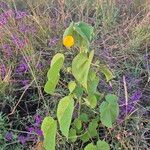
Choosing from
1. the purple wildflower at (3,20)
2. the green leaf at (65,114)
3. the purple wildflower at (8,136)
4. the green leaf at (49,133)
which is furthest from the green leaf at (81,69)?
the purple wildflower at (3,20)

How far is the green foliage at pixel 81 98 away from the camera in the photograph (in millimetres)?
1727

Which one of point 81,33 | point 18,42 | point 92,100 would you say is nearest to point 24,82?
point 18,42

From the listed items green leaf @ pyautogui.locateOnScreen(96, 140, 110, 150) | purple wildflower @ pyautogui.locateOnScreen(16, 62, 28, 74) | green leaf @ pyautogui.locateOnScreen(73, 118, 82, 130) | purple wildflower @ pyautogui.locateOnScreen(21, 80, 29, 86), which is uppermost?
purple wildflower @ pyautogui.locateOnScreen(16, 62, 28, 74)

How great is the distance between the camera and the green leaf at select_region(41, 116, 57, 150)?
180 centimetres

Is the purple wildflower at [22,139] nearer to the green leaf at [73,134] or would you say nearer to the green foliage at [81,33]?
the green leaf at [73,134]

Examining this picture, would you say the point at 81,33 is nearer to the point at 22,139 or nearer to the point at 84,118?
the point at 84,118

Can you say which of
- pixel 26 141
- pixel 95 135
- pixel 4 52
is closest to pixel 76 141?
pixel 95 135

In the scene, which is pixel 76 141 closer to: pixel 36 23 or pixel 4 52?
pixel 4 52

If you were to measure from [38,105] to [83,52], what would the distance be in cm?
59

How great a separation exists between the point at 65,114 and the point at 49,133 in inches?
4.7

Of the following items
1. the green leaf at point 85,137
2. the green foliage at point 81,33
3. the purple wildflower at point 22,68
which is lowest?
the green leaf at point 85,137

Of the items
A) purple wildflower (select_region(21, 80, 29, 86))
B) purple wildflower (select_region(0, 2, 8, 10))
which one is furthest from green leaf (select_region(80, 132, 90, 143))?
purple wildflower (select_region(0, 2, 8, 10))

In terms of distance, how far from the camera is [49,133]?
1.81 m

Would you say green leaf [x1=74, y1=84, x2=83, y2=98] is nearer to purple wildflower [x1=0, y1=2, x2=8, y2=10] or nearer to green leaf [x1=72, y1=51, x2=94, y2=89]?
green leaf [x1=72, y1=51, x2=94, y2=89]
